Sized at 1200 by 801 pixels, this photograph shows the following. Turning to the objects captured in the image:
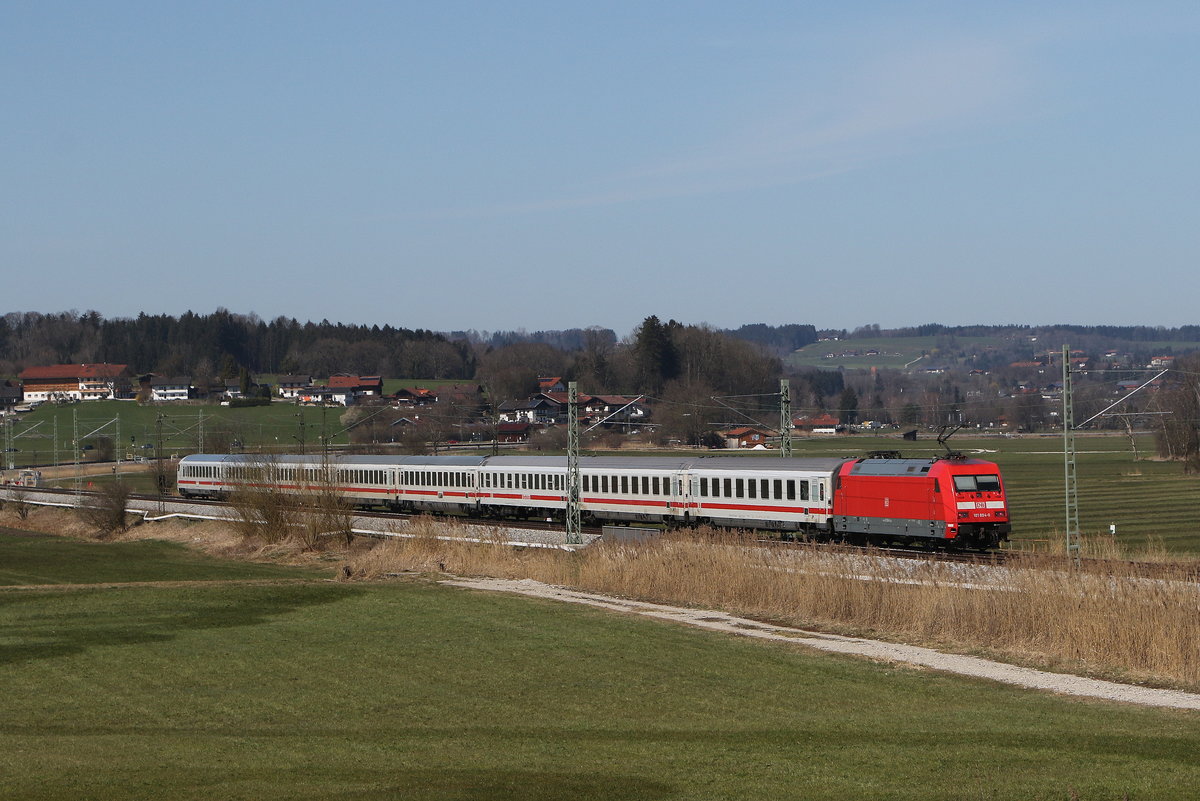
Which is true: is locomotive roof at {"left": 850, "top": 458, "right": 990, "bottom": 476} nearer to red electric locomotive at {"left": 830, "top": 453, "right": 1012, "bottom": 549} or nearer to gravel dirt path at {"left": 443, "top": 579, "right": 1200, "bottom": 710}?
red electric locomotive at {"left": 830, "top": 453, "right": 1012, "bottom": 549}

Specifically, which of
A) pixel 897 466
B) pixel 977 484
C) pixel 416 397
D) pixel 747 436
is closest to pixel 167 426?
pixel 416 397

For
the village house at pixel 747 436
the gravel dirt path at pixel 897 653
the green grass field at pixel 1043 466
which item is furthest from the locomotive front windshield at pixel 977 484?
the village house at pixel 747 436

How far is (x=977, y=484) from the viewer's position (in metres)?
41.8

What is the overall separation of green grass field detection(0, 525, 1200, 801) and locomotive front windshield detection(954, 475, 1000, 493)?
16.2m

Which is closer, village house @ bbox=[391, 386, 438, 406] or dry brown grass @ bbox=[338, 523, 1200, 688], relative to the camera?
dry brown grass @ bbox=[338, 523, 1200, 688]

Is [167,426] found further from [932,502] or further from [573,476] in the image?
[932,502]

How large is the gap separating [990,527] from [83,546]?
48308mm

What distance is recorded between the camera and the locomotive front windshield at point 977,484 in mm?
41500

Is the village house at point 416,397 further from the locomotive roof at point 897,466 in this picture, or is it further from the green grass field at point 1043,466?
the locomotive roof at point 897,466

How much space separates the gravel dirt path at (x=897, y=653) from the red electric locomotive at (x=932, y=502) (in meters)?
12.7

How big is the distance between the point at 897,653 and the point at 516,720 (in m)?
9.46

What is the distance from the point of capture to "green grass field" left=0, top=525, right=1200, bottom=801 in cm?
1462

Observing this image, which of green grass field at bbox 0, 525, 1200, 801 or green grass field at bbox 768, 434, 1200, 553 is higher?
green grass field at bbox 0, 525, 1200, 801

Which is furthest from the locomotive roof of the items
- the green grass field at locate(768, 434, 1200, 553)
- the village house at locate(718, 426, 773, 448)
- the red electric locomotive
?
the village house at locate(718, 426, 773, 448)
